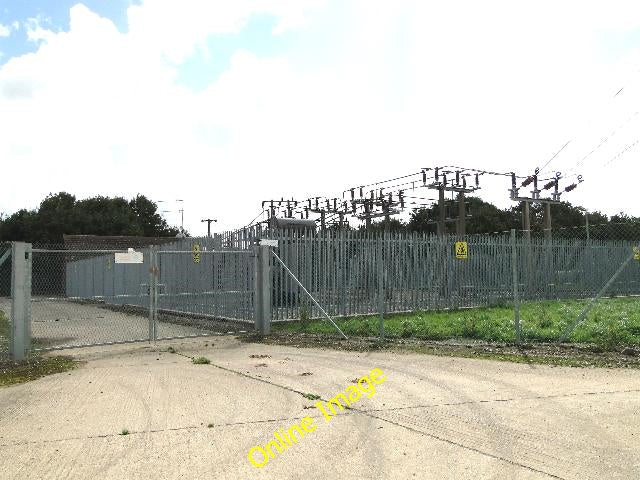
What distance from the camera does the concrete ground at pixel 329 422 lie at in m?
4.76

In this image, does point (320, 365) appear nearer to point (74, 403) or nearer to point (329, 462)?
point (74, 403)

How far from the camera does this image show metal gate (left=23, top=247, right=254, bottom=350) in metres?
12.7

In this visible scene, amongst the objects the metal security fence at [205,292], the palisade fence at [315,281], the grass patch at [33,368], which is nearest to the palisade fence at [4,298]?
the palisade fence at [315,281]

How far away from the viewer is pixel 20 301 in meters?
10.0

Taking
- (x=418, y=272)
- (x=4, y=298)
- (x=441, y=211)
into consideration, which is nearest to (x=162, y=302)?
(x=4, y=298)

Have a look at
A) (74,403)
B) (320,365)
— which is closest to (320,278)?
(320,365)

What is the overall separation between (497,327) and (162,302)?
1166 centimetres

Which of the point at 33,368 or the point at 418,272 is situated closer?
the point at 33,368

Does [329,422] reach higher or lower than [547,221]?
lower

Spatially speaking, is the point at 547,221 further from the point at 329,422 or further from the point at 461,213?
the point at 329,422

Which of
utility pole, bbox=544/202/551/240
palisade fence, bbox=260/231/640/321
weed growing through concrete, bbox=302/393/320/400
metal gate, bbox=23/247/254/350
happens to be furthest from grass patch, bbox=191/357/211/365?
utility pole, bbox=544/202/551/240

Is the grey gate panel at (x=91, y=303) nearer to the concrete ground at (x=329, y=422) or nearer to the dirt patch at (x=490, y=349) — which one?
the dirt patch at (x=490, y=349)

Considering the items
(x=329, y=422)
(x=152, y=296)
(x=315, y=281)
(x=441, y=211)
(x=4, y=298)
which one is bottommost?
(x=329, y=422)

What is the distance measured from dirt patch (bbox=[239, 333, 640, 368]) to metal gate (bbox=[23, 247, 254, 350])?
7.17 ft
